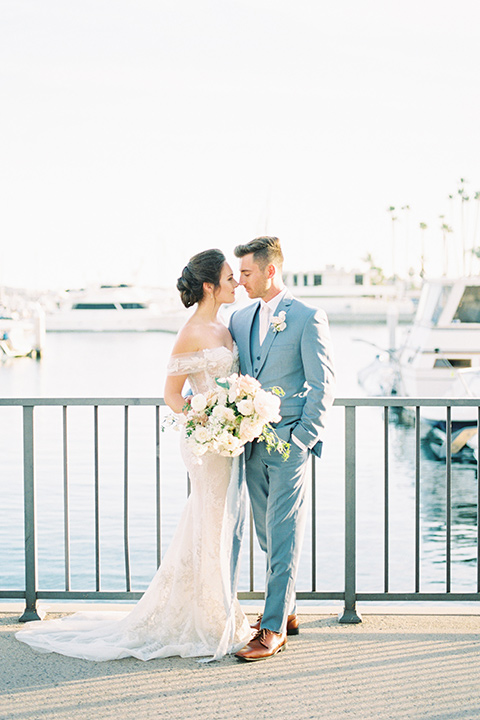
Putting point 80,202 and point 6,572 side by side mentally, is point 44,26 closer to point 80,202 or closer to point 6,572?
point 6,572

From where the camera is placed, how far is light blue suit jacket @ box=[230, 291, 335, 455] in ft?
12.9

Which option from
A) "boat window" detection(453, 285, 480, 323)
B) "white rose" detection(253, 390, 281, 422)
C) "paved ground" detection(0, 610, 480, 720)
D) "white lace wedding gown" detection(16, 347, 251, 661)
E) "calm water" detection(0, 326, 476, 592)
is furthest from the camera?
"boat window" detection(453, 285, 480, 323)

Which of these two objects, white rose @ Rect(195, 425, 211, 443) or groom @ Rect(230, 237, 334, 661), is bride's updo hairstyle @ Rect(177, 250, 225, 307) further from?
white rose @ Rect(195, 425, 211, 443)

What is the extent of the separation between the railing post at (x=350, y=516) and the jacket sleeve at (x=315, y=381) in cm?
51

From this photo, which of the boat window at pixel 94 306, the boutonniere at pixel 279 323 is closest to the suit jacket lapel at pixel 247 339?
the boutonniere at pixel 279 323

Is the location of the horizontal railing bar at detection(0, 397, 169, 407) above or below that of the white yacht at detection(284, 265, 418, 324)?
below

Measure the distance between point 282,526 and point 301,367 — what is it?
754mm

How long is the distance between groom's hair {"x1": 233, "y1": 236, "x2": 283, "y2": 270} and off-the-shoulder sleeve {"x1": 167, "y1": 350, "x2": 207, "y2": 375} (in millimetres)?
A: 506

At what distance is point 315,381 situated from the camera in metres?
3.93

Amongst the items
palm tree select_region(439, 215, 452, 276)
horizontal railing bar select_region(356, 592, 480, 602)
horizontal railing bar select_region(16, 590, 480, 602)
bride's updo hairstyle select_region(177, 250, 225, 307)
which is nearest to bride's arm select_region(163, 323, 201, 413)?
bride's updo hairstyle select_region(177, 250, 225, 307)

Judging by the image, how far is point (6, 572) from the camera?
10375 mm

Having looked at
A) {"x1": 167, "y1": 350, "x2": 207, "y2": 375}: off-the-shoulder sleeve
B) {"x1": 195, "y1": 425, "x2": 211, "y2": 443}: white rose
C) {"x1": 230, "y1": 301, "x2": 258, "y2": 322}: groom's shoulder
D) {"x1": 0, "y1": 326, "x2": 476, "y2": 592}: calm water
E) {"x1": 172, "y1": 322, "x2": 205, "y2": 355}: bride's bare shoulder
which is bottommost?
{"x1": 0, "y1": 326, "x2": 476, "y2": 592}: calm water

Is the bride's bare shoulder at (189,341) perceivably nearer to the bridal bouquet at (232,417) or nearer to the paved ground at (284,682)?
the bridal bouquet at (232,417)

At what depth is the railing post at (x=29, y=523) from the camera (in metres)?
4.50
